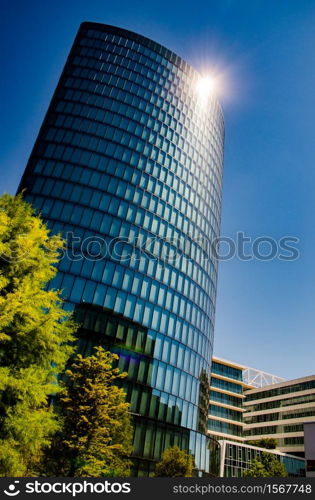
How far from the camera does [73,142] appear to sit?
→ 47.6 metres

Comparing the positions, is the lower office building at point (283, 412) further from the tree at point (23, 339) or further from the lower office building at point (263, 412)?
the tree at point (23, 339)

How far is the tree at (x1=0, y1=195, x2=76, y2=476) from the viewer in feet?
36.9

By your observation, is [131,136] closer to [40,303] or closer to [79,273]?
[79,273]

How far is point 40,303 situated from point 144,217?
34628 mm

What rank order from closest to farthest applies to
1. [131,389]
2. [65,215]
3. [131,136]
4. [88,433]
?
[88,433], [131,389], [65,215], [131,136]

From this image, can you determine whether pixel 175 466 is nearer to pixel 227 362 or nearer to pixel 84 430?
pixel 84 430

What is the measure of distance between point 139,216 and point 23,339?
34.8 meters

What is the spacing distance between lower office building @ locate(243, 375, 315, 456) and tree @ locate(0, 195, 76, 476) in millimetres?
69125

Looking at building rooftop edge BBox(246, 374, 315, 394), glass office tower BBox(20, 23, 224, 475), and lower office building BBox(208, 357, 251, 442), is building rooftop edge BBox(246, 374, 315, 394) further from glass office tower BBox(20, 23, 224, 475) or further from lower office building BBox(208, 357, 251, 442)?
glass office tower BBox(20, 23, 224, 475)

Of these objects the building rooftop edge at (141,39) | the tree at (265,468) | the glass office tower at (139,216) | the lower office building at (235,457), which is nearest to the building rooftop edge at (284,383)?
the lower office building at (235,457)

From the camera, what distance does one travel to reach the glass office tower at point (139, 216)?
38812 mm

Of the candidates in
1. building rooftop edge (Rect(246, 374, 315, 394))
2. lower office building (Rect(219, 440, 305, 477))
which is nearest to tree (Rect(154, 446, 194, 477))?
lower office building (Rect(219, 440, 305, 477))

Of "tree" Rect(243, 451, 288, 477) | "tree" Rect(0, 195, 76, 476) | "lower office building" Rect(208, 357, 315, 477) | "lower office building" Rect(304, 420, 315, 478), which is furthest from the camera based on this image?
"lower office building" Rect(208, 357, 315, 477)

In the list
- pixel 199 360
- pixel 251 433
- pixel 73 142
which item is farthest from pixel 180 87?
pixel 251 433
